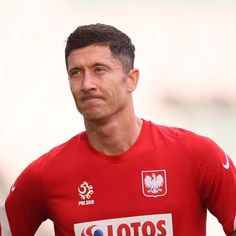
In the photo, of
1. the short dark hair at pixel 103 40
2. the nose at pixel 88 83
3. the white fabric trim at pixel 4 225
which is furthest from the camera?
the white fabric trim at pixel 4 225

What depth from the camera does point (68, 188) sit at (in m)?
2.27

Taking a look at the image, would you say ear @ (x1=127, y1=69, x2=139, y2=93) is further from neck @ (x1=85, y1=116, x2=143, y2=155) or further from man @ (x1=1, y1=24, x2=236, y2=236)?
neck @ (x1=85, y1=116, x2=143, y2=155)

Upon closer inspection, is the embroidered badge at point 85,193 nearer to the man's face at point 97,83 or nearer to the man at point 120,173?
the man at point 120,173

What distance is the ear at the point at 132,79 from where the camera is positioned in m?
2.25

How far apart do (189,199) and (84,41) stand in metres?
0.64

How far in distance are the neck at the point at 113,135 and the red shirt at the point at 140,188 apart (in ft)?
0.07

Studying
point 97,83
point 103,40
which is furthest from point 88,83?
point 103,40

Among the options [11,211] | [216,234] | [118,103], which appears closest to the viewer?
[118,103]

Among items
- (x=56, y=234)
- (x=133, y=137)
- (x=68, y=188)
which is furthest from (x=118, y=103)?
(x=56, y=234)

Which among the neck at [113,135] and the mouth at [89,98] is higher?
the mouth at [89,98]

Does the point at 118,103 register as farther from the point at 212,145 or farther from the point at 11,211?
the point at 11,211

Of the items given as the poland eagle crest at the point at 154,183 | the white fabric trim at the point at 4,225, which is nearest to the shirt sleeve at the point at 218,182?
the poland eagle crest at the point at 154,183

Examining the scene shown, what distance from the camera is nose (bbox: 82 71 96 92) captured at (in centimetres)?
210

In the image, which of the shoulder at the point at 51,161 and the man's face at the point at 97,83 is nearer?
the man's face at the point at 97,83
